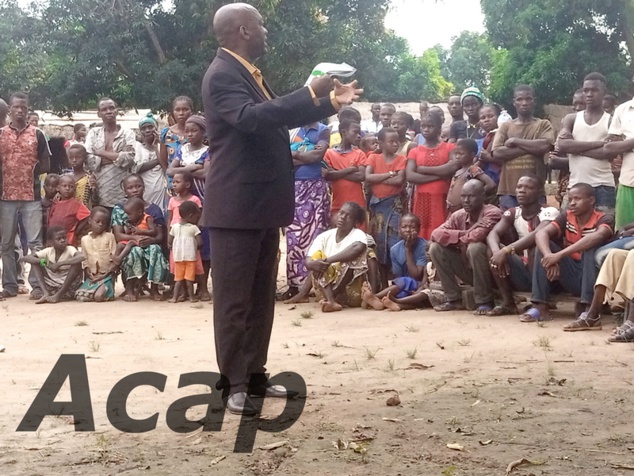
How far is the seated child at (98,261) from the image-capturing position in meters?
9.46

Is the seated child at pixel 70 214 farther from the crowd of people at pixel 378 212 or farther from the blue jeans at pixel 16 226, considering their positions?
the blue jeans at pixel 16 226

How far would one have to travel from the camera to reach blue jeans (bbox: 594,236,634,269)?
6.86 m

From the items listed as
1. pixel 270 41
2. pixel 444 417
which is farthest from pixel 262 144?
pixel 270 41

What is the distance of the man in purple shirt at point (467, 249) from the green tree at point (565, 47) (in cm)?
1563

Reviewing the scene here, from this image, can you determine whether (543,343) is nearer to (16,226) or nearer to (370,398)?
(370,398)

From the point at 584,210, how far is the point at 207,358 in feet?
10.2

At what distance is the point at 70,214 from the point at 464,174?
4029 mm

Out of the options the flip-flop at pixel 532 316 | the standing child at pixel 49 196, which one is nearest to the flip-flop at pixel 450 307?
the flip-flop at pixel 532 316

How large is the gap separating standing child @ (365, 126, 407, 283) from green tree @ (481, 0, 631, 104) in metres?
14.8

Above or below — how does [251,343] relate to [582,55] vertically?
below

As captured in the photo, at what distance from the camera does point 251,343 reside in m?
4.91

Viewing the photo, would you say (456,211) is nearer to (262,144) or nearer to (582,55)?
(262,144)

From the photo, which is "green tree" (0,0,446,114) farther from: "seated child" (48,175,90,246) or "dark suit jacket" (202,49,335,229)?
"dark suit jacket" (202,49,335,229)

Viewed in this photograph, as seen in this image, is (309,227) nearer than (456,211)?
No
